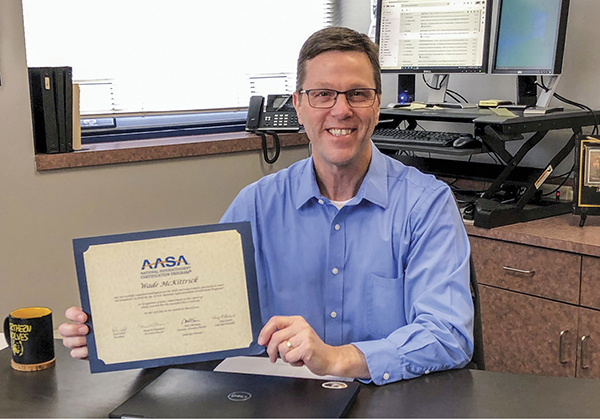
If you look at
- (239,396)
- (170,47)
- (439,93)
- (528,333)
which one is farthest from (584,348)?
(170,47)

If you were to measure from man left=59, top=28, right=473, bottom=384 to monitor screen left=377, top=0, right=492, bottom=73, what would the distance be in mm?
1279

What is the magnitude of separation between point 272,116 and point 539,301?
1473 millimetres

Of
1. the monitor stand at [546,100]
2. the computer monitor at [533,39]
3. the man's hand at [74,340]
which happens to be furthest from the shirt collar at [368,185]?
the computer monitor at [533,39]

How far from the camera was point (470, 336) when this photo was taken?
1228mm

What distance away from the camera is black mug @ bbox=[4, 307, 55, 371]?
1.12 meters

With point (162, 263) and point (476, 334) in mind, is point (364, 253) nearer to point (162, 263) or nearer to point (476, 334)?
point (476, 334)

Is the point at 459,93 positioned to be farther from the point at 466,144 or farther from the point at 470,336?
the point at 470,336

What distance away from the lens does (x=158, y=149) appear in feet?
8.85

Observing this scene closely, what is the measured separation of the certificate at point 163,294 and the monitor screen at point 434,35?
1.87m

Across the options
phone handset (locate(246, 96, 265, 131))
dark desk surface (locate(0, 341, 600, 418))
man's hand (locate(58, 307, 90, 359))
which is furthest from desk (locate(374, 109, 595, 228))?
man's hand (locate(58, 307, 90, 359))

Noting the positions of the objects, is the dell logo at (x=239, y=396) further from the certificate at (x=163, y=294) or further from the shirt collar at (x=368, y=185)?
the shirt collar at (x=368, y=185)

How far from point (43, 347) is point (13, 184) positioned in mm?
1362

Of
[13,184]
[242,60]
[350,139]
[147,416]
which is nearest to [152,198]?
[13,184]

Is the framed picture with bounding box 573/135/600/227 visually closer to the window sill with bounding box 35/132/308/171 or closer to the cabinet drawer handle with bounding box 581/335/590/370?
the cabinet drawer handle with bounding box 581/335/590/370
